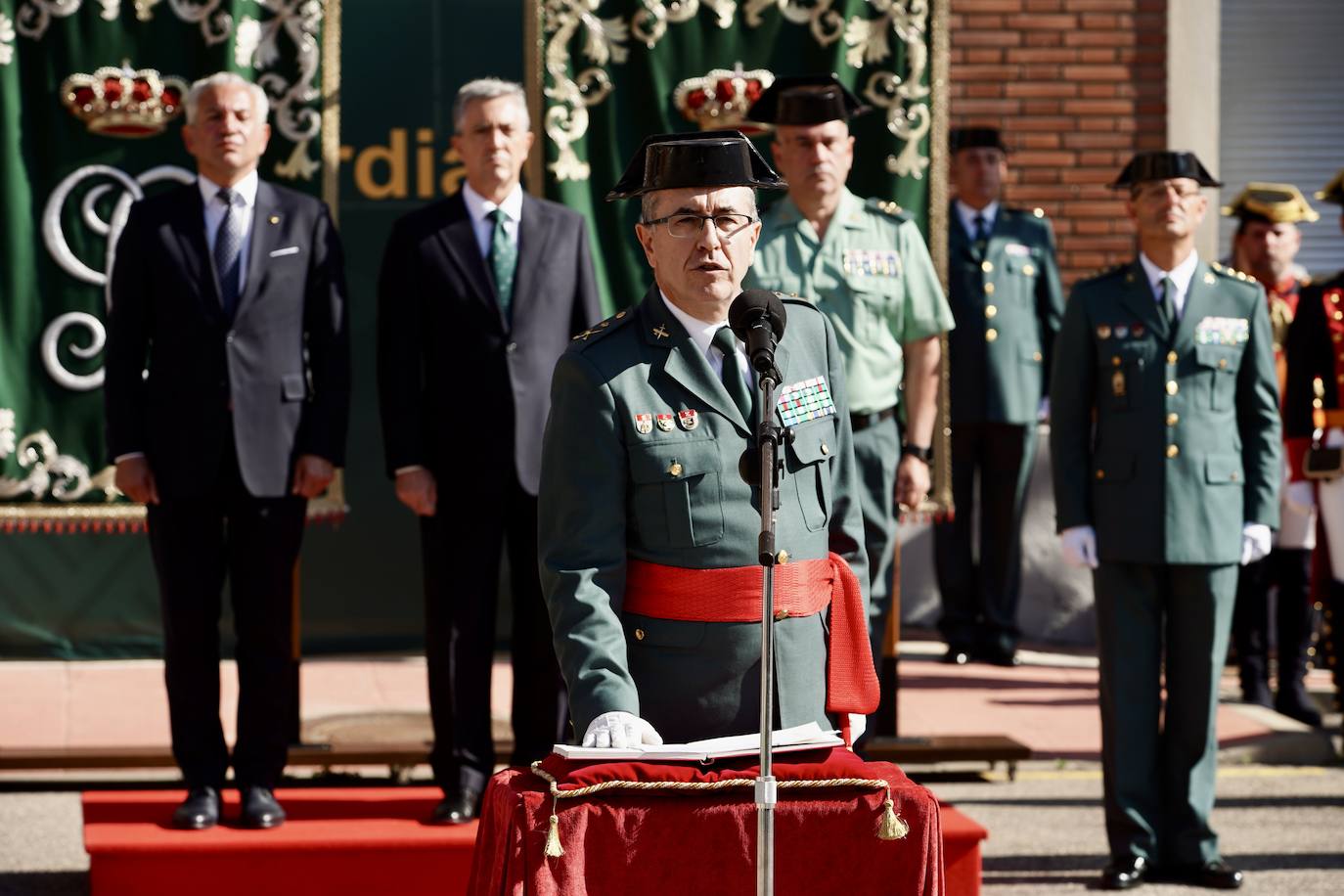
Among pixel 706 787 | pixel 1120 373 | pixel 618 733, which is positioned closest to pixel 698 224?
pixel 618 733

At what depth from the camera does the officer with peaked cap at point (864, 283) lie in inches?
280

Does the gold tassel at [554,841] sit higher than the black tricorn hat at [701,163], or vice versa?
the black tricorn hat at [701,163]

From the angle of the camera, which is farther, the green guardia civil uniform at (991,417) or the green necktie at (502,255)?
the green guardia civil uniform at (991,417)

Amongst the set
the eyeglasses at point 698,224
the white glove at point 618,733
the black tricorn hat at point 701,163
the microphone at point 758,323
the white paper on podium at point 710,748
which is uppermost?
the black tricorn hat at point 701,163

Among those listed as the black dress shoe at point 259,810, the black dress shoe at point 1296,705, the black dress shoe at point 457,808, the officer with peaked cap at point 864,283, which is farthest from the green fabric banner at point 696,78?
the black dress shoe at point 1296,705

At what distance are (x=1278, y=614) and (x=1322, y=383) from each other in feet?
4.97

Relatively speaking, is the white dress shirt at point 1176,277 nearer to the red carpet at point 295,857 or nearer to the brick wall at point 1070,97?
the red carpet at point 295,857

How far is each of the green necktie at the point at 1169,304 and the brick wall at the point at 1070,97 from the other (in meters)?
5.00

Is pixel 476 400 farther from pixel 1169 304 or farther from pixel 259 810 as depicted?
pixel 1169 304

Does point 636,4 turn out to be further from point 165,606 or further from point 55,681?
point 55,681

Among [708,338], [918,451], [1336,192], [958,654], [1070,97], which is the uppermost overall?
[1070,97]

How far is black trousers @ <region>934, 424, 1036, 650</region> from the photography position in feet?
35.2

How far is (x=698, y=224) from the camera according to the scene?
420cm

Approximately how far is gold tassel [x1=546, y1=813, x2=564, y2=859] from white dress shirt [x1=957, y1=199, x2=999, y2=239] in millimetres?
7582
